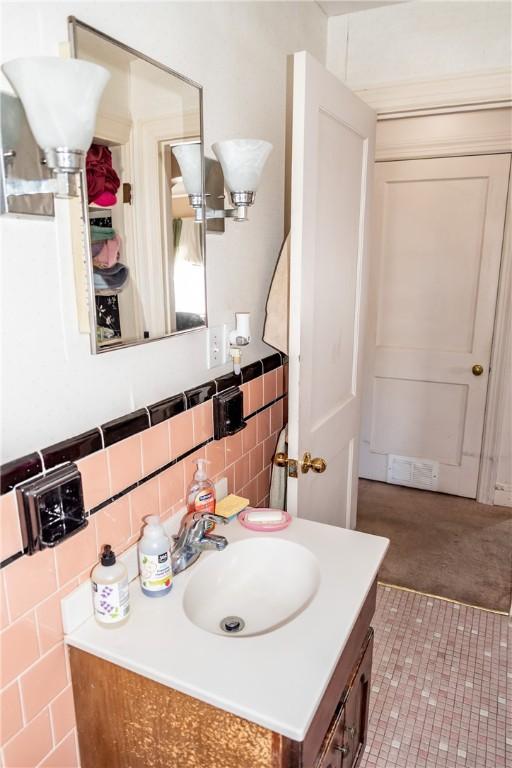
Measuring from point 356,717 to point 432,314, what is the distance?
7.18 feet

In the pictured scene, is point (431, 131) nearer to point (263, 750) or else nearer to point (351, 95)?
point (351, 95)

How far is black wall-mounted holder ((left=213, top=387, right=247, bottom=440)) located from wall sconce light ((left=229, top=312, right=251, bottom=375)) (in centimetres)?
9

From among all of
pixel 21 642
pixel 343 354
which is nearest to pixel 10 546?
pixel 21 642

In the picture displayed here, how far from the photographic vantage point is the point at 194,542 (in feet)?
3.87

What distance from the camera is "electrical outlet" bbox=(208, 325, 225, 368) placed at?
1.40 meters

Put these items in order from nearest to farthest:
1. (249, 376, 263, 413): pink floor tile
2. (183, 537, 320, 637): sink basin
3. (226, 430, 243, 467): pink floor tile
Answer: (183, 537, 320, 637): sink basin, (226, 430, 243, 467): pink floor tile, (249, 376, 263, 413): pink floor tile

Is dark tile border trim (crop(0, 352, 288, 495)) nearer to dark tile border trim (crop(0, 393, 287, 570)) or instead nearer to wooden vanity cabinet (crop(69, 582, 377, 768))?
dark tile border trim (crop(0, 393, 287, 570))

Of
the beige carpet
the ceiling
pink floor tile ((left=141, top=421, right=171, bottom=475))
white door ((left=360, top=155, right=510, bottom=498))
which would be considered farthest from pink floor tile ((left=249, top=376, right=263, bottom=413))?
white door ((left=360, top=155, right=510, bottom=498))

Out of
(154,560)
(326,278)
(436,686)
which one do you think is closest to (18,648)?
(154,560)

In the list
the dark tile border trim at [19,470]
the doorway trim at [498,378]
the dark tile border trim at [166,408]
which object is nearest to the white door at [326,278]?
the dark tile border trim at [166,408]

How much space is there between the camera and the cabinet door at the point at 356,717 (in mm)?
1178

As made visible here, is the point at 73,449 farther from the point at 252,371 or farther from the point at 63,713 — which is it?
the point at 252,371

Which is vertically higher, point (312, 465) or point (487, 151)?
point (487, 151)

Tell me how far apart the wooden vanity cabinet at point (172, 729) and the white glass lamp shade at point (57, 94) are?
0.89m
